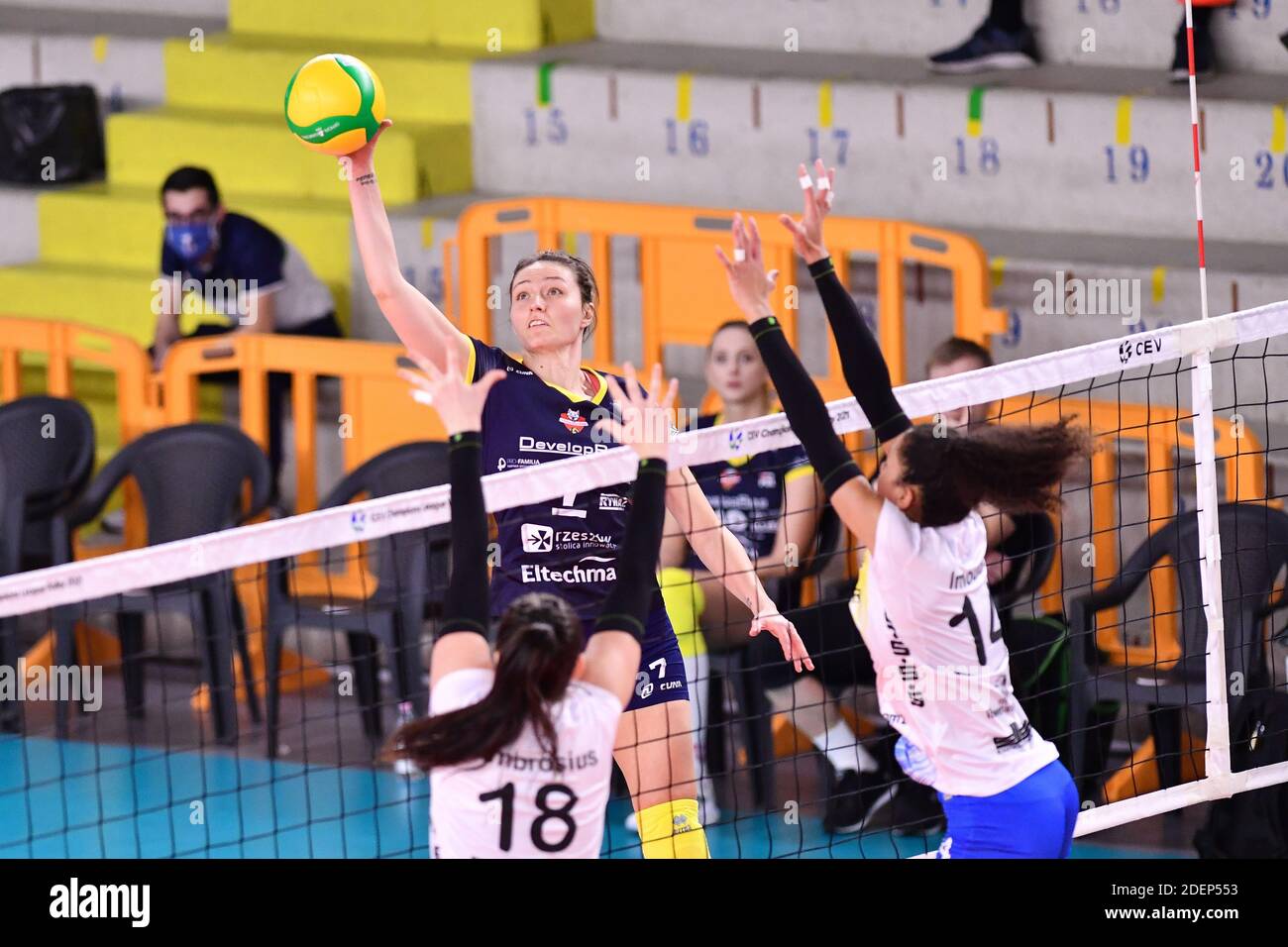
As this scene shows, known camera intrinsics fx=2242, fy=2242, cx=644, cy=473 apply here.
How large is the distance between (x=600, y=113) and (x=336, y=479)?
2.13 metres

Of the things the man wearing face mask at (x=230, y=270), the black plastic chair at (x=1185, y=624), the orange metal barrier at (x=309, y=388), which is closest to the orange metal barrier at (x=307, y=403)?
the orange metal barrier at (x=309, y=388)

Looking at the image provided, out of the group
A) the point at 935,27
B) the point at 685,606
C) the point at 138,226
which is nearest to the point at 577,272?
the point at 685,606

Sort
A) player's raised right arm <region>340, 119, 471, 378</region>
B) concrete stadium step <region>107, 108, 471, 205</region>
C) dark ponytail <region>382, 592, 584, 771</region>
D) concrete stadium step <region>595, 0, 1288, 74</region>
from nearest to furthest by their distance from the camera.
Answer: dark ponytail <region>382, 592, 584, 771</region> → player's raised right arm <region>340, 119, 471, 378</region> → concrete stadium step <region>595, 0, 1288, 74</region> → concrete stadium step <region>107, 108, 471, 205</region>

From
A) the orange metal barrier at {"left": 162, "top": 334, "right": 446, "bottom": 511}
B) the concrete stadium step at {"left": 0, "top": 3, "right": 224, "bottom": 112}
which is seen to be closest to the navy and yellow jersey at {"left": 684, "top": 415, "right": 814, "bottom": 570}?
the orange metal barrier at {"left": 162, "top": 334, "right": 446, "bottom": 511}

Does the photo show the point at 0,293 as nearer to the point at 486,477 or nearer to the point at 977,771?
the point at 486,477

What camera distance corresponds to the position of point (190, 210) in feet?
31.0

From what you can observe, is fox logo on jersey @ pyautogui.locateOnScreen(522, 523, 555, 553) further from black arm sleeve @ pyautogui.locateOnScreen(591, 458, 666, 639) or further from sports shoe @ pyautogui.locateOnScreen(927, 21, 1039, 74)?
sports shoe @ pyautogui.locateOnScreen(927, 21, 1039, 74)

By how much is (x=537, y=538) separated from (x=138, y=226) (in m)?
5.96

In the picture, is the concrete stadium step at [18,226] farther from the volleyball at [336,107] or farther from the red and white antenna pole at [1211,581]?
the red and white antenna pole at [1211,581]

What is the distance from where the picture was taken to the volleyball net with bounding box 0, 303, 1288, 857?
7076mm

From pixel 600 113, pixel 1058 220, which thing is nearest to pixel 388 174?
pixel 600 113

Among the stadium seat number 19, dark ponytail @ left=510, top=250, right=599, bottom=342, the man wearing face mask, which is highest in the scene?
the man wearing face mask

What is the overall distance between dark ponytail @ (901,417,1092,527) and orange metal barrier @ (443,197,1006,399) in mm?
3195

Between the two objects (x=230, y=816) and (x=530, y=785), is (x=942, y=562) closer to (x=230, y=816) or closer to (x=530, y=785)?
(x=530, y=785)
